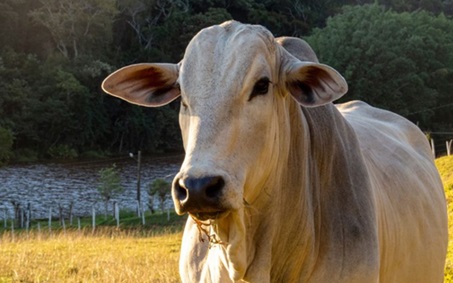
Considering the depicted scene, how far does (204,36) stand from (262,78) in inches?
12.9

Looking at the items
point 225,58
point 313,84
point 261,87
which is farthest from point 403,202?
point 225,58

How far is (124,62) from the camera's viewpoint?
57.6 meters

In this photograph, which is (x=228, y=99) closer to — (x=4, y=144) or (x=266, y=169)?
(x=266, y=169)

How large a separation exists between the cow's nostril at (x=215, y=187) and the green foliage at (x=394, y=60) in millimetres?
43420

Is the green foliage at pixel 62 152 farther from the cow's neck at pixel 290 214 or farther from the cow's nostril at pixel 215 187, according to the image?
the cow's nostril at pixel 215 187

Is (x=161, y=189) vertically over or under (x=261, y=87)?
under

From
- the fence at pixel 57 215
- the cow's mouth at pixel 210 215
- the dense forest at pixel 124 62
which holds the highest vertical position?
the cow's mouth at pixel 210 215

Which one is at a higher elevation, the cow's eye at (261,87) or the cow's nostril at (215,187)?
the cow's eye at (261,87)

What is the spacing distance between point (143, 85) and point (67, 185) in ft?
127

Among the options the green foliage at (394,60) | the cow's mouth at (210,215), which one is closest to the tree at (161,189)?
the green foliage at (394,60)

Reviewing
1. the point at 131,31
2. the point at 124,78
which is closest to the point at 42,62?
the point at 131,31

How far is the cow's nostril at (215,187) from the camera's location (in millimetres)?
3029

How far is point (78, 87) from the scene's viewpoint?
1964 inches

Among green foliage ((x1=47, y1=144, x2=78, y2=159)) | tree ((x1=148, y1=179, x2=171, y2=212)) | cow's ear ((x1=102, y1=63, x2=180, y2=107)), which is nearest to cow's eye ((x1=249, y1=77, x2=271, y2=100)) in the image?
cow's ear ((x1=102, y1=63, x2=180, y2=107))
